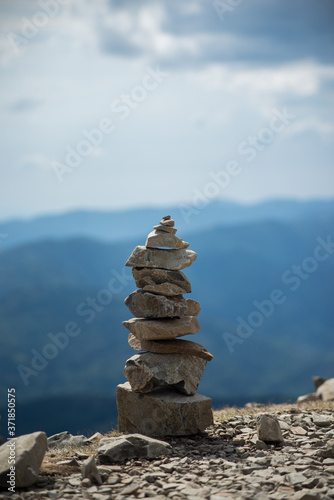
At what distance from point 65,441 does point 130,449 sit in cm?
311

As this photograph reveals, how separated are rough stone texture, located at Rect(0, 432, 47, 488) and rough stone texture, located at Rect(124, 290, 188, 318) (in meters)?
3.77

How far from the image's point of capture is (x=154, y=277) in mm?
11875

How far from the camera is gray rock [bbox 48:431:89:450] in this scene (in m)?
11.7

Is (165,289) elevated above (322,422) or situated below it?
A: above

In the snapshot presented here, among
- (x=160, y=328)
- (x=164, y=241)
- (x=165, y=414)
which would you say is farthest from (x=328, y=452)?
(x=164, y=241)

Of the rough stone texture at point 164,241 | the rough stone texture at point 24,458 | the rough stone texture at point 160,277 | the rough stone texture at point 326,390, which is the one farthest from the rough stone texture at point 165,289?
the rough stone texture at point 326,390

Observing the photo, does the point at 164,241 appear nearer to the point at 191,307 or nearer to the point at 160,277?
the point at 160,277

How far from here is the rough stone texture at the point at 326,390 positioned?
19094 millimetres

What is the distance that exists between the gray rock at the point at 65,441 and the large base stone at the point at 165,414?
44.2 inches

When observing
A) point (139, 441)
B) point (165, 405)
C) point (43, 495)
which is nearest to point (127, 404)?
point (165, 405)

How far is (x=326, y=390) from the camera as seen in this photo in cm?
1991

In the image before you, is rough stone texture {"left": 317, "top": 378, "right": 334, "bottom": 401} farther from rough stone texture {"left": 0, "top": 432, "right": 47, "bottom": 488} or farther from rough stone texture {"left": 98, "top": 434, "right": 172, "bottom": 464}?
rough stone texture {"left": 0, "top": 432, "right": 47, "bottom": 488}

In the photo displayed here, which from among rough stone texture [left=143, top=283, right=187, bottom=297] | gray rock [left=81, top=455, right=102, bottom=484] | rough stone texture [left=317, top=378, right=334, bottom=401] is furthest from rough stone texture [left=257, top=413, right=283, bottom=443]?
rough stone texture [left=317, top=378, right=334, bottom=401]

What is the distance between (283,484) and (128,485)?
2.19m
